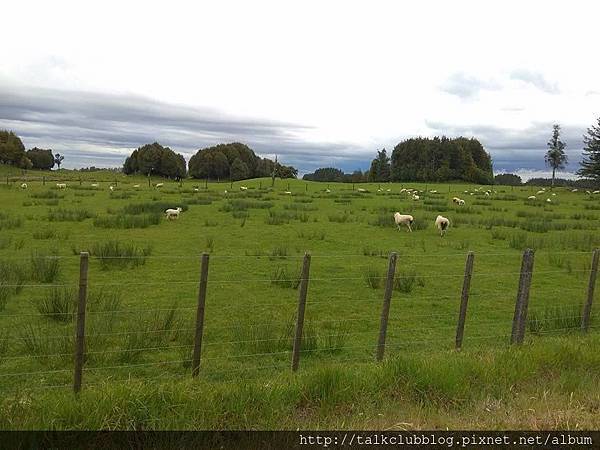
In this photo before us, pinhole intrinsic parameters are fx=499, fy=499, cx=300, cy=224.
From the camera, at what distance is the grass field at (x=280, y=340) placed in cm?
514

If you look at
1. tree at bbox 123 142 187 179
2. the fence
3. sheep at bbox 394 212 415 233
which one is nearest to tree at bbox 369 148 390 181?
tree at bbox 123 142 187 179

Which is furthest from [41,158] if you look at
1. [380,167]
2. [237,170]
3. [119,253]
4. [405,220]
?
[119,253]

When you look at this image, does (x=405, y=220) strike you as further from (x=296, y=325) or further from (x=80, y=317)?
(x=80, y=317)

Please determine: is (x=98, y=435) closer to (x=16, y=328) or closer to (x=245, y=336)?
(x=245, y=336)

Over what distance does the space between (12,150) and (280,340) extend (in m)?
115

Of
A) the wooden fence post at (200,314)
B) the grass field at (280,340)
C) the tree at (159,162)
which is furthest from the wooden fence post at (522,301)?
the tree at (159,162)

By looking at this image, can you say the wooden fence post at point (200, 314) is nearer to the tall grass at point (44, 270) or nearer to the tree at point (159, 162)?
the tall grass at point (44, 270)

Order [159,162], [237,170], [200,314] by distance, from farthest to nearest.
Answer: [237,170] < [159,162] < [200,314]

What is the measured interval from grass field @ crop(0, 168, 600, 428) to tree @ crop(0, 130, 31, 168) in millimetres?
98870

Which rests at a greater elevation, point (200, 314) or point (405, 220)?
point (405, 220)

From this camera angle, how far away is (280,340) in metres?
8.20

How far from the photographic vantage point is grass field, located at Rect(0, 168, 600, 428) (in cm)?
514

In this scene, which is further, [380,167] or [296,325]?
[380,167]

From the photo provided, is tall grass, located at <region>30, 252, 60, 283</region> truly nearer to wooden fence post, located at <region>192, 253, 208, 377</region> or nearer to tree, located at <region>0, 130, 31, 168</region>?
wooden fence post, located at <region>192, 253, 208, 377</region>
